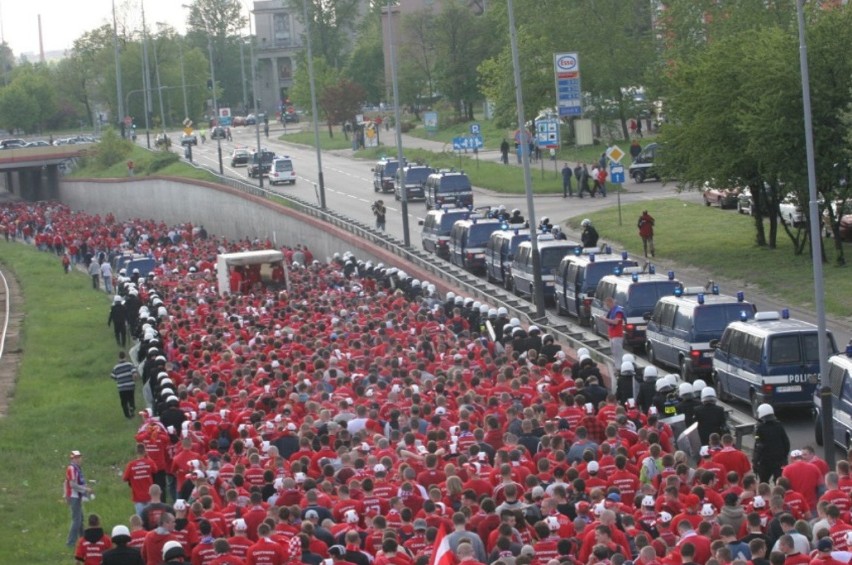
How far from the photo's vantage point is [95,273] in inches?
2395

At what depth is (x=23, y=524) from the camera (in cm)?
2389

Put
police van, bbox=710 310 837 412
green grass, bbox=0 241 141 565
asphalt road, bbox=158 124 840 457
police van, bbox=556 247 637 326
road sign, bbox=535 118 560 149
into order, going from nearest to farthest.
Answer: green grass, bbox=0 241 141 565 → police van, bbox=710 310 837 412 → asphalt road, bbox=158 124 840 457 → police van, bbox=556 247 637 326 → road sign, bbox=535 118 560 149

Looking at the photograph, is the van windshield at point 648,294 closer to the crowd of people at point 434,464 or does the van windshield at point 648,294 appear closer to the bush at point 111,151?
the crowd of people at point 434,464

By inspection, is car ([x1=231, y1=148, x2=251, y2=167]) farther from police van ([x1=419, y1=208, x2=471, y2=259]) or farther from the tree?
police van ([x1=419, y1=208, x2=471, y2=259])

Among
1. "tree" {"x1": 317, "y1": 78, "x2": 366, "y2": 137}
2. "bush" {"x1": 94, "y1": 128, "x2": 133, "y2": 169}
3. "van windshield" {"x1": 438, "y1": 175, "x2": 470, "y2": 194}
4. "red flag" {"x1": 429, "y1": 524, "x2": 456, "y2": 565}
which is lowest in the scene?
"red flag" {"x1": 429, "y1": 524, "x2": 456, "y2": 565}

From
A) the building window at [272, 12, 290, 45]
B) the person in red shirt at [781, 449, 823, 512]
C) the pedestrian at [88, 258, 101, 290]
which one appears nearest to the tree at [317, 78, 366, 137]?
the pedestrian at [88, 258, 101, 290]

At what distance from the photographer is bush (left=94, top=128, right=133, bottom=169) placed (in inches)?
4218

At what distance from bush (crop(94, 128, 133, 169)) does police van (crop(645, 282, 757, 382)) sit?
81276 mm

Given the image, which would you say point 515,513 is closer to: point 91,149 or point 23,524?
point 23,524

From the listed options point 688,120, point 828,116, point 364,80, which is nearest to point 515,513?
point 828,116

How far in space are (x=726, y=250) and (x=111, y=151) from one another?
2702 inches

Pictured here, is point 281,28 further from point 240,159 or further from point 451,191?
point 451,191

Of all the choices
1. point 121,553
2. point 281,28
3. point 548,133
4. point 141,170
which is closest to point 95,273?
point 548,133

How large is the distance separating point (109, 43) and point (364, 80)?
4289cm
